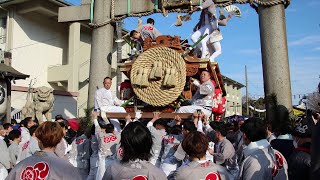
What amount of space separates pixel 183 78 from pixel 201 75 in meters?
0.30

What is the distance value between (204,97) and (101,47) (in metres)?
3.24

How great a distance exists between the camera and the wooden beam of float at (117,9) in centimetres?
759

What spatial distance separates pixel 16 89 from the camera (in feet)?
41.8

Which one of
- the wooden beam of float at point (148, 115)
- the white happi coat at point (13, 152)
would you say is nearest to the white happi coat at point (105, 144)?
the wooden beam of float at point (148, 115)

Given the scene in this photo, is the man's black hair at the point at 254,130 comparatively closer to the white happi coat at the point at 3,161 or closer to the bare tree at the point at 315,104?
the bare tree at the point at 315,104

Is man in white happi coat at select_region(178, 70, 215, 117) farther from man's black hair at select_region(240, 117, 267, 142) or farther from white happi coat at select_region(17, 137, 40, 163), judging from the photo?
man's black hair at select_region(240, 117, 267, 142)

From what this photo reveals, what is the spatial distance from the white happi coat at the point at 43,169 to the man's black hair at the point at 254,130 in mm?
1463

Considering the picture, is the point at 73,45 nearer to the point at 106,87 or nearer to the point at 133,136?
the point at 106,87

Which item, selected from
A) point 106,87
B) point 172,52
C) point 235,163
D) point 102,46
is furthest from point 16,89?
point 235,163

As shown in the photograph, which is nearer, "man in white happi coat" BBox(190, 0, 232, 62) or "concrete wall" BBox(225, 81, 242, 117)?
"man in white happi coat" BBox(190, 0, 232, 62)

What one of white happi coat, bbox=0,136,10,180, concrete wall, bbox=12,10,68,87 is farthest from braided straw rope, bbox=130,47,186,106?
concrete wall, bbox=12,10,68,87

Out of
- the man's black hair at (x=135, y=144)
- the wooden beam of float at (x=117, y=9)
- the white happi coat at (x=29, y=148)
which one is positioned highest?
the wooden beam of float at (x=117, y=9)

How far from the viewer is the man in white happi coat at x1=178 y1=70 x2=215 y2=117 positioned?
547 cm

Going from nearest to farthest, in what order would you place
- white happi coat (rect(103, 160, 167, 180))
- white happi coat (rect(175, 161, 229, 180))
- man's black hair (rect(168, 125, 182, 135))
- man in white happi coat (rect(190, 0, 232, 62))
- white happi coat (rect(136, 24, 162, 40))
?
1. white happi coat (rect(103, 160, 167, 180))
2. white happi coat (rect(175, 161, 229, 180))
3. man's black hair (rect(168, 125, 182, 135))
4. man in white happi coat (rect(190, 0, 232, 62))
5. white happi coat (rect(136, 24, 162, 40))
